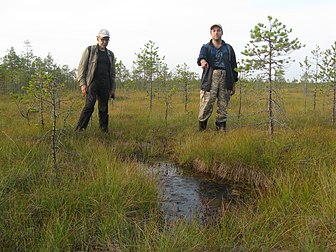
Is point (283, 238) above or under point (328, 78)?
under

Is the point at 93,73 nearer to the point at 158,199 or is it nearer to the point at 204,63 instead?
the point at 204,63

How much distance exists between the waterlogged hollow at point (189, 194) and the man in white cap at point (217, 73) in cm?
213

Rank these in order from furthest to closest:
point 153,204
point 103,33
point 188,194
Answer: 1. point 103,33
2. point 188,194
3. point 153,204

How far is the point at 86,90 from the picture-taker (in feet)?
20.0

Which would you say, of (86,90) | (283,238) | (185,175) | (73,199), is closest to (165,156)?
(185,175)

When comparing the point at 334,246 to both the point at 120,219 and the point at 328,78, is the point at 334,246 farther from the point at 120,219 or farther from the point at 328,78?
the point at 328,78

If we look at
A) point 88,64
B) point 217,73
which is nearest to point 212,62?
point 217,73

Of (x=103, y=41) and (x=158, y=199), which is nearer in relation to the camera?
(x=158, y=199)

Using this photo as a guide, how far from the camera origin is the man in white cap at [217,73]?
6215 mm

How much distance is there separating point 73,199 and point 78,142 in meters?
2.46

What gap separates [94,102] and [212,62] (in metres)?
2.69

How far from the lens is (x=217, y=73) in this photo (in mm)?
6262

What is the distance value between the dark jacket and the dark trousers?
7.11 feet

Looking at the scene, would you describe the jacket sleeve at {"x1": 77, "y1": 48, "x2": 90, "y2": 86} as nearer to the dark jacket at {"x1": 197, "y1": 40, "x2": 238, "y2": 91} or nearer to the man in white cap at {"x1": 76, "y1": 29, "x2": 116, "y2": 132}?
the man in white cap at {"x1": 76, "y1": 29, "x2": 116, "y2": 132}
